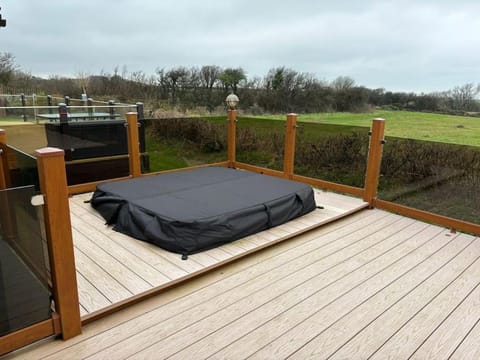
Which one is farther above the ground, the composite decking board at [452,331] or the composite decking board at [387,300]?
the composite decking board at [387,300]

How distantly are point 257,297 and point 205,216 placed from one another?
→ 82cm

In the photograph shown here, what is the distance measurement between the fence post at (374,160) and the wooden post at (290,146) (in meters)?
1.06

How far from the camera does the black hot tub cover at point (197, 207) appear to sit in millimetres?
2600

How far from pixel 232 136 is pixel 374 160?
87.0 inches

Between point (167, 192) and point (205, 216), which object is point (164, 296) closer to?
point (205, 216)

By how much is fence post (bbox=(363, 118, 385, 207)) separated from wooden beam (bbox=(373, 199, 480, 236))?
0.12 m

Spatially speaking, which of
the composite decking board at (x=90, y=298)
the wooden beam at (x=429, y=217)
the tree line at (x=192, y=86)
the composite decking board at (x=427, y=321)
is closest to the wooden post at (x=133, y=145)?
the composite decking board at (x=90, y=298)

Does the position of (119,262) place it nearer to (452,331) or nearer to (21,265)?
(21,265)

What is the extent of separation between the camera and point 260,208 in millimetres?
3006

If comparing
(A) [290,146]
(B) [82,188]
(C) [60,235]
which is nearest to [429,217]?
(A) [290,146]

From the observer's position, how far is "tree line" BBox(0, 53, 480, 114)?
12.1m

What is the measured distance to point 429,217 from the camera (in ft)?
11.4

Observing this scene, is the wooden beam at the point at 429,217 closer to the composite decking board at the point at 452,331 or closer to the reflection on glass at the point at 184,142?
the composite decking board at the point at 452,331

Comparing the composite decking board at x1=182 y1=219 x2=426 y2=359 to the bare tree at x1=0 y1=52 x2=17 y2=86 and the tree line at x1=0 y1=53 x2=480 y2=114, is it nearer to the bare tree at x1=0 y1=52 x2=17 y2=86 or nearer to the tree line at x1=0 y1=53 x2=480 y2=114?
the tree line at x1=0 y1=53 x2=480 y2=114
